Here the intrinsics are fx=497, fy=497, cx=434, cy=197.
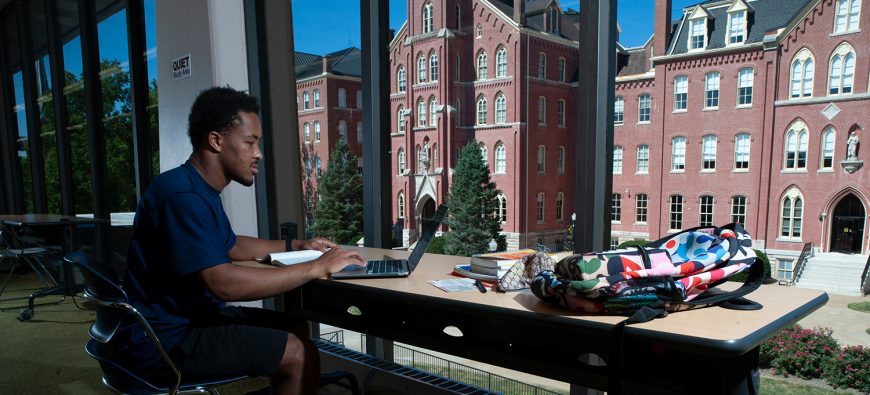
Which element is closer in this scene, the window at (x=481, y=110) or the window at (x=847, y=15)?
the window at (x=847, y=15)

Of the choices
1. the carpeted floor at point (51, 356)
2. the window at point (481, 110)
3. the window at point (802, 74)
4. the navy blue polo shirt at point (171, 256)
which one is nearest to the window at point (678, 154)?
the window at point (802, 74)

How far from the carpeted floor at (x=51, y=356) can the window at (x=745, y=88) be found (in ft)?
29.3

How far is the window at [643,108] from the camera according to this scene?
1222 cm

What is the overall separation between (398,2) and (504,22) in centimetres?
1920

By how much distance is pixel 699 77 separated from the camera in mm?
11609

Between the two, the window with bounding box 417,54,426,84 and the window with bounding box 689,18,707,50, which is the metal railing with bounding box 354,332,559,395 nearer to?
the window with bounding box 689,18,707,50

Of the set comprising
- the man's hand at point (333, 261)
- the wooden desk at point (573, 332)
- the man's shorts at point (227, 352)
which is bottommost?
the man's shorts at point (227, 352)

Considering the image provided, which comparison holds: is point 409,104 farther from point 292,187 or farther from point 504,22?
point 292,187

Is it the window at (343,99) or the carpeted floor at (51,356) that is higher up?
the window at (343,99)

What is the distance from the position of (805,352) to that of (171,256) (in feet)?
17.1

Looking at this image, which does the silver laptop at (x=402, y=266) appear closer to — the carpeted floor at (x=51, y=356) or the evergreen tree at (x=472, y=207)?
the carpeted floor at (x=51, y=356)

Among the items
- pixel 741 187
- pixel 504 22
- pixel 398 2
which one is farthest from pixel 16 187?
pixel 504 22

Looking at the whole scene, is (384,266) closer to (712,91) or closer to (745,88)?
(745,88)

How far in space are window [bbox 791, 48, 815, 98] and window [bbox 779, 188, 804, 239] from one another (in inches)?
55.3
